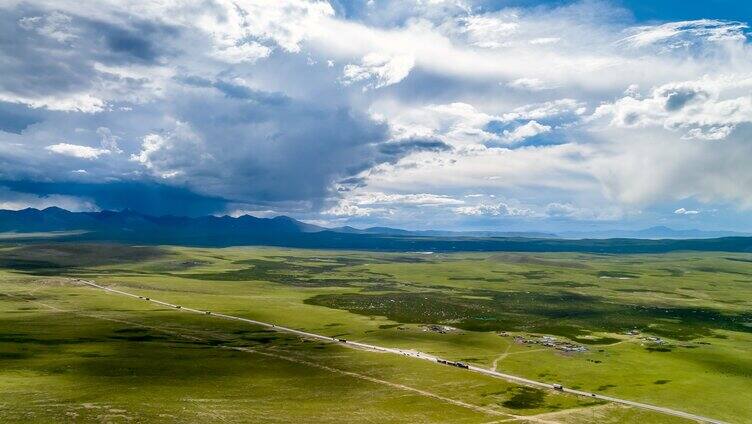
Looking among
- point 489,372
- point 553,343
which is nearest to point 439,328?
point 553,343

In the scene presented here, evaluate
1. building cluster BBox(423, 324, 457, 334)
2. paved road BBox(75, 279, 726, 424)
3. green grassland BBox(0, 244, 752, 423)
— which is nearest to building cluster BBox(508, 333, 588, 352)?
green grassland BBox(0, 244, 752, 423)

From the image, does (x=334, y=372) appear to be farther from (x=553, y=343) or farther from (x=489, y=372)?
(x=553, y=343)

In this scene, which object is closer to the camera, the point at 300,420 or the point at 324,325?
the point at 300,420

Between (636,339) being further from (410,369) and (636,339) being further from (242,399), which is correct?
(242,399)

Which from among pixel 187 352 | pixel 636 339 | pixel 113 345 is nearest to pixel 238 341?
pixel 187 352

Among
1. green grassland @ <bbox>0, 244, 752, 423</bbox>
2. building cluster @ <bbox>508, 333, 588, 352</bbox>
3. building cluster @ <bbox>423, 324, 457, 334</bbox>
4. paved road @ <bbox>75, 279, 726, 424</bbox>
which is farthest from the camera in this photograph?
building cluster @ <bbox>423, 324, 457, 334</bbox>

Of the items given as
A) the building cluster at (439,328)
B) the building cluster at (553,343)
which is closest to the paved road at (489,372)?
the building cluster at (439,328)

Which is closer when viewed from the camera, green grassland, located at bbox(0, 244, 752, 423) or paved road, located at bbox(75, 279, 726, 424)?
green grassland, located at bbox(0, 244, 752, 423)

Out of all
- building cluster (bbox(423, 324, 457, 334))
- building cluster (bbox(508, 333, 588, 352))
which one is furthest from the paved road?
building cluster (bbox(508, 333, 588, 352))

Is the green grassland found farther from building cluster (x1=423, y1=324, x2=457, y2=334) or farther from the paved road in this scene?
the paved road

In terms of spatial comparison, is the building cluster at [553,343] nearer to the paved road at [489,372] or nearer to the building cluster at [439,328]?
the building cluster at [439,328]

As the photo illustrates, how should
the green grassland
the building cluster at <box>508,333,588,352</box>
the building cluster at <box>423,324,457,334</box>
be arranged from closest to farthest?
the green grassland
the building cluster at <box>508,333,588,352</box>
the building cluster at <box>423,324,457,334</box>
